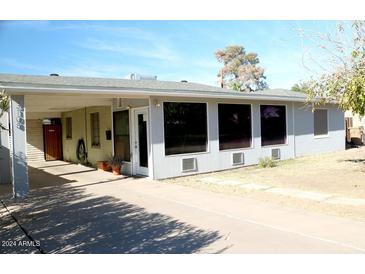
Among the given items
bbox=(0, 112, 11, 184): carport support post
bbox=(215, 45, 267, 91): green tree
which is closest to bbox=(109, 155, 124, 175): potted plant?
bbox=(0, 112, 11, 184): carport support post

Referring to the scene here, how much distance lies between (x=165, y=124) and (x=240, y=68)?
37.6 metres

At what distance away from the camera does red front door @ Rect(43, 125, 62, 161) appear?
18172 mm

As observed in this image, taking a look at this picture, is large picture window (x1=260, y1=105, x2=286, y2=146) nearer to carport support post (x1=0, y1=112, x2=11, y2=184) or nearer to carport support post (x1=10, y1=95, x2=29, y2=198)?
carport support post (x1=10, y1=95, x2=29, y2=198)

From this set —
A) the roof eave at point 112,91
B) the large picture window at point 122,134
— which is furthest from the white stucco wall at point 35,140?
the roof eave at point 112,91

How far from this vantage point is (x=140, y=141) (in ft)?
36.5

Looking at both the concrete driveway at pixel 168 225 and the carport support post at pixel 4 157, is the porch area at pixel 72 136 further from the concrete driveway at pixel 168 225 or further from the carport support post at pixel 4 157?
the concrete driveway at pixel 168 225

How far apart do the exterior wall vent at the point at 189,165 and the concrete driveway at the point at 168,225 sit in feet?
7.74

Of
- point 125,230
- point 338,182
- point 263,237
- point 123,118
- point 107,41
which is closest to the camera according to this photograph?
point 263,237

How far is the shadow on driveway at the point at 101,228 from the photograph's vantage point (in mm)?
4551

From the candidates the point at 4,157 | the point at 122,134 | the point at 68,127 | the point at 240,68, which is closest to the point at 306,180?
the point at 122,134

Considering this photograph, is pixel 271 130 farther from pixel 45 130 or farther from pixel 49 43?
pixel 45 130
